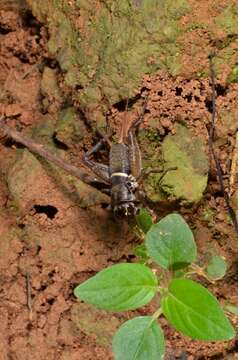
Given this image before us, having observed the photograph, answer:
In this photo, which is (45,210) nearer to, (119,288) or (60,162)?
(60,162)

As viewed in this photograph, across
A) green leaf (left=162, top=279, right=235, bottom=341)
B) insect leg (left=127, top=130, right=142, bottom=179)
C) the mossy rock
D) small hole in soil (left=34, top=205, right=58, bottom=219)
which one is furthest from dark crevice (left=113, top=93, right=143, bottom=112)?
green leaf (left=162, top=279, right=235, bottom=341)

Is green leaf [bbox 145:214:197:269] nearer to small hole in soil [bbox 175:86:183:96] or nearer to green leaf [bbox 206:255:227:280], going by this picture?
green leaf [bbox 206:255:227:280]

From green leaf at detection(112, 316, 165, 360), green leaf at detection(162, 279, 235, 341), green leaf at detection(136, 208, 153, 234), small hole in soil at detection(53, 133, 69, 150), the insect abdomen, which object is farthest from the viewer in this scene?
small hole in soil at detection(53, 133, 69, 150)

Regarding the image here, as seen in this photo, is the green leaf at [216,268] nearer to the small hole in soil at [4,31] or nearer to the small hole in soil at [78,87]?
the small hole in soil at [78,87]

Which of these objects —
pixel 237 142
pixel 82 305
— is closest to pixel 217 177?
pixel 237 142

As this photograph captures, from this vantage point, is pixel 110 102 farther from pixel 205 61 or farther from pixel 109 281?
pixel 109 281

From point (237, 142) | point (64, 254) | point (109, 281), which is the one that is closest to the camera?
point (109, 281)
